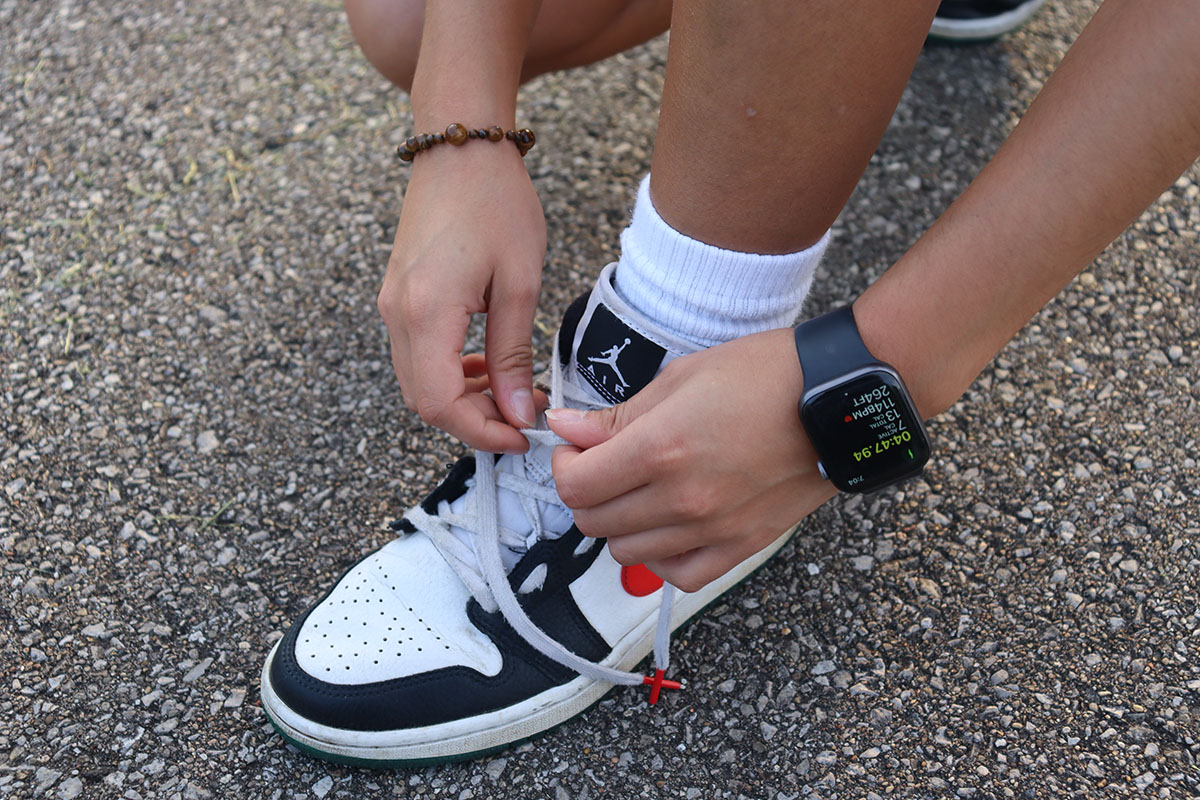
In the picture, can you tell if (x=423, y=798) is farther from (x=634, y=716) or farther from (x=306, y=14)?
(x=306, y=14)

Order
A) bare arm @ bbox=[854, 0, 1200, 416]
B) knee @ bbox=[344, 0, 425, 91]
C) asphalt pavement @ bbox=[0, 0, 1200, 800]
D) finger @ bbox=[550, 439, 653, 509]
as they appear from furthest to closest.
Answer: knee @ bbox=[344, 0, 425, 91]
asphalt pavement @ bbox=[0, 0, 1200, 800]
finger @ bbox=[550, 439, 653, 509]
bare arm @ bbox=[854, 0, 1200, 416]

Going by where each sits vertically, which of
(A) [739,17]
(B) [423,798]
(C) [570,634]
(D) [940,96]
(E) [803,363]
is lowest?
(B) [423,798]

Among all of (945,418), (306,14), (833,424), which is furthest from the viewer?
(306,14)

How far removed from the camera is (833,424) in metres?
0.92

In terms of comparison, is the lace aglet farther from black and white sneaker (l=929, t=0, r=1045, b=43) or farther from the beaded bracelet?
black and white sneaker (l=929, t=0, r=1045, b=43)

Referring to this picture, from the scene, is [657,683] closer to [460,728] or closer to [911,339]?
[460,728]

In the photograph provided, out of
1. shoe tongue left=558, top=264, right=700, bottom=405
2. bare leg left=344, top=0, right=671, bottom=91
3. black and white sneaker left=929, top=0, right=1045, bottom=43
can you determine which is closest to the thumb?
shoe tongue left=558, top=264, right=700, bottom=405

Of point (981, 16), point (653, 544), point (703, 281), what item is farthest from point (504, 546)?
point (981, 16)

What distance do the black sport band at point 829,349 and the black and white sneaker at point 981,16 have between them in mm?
1659

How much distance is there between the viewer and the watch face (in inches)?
35.9

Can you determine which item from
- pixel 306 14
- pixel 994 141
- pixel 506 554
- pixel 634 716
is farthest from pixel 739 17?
pixel 306 14

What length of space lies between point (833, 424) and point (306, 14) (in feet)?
6.94

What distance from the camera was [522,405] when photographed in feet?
3.94

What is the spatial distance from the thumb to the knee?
2.68 feet
